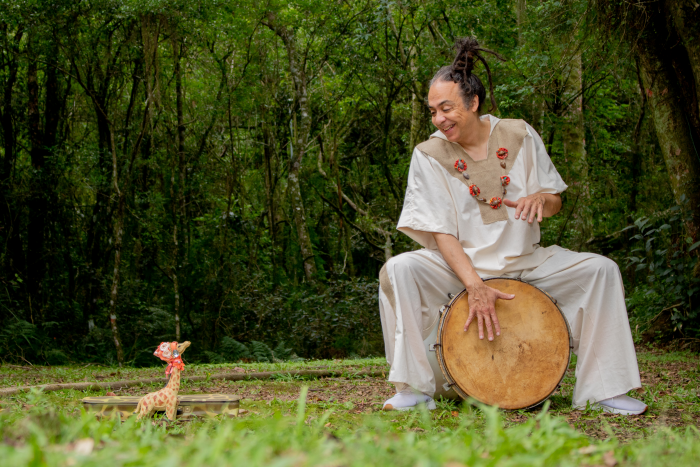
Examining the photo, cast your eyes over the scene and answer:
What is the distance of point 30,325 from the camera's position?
8234mm

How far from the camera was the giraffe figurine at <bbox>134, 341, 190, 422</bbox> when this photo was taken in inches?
101

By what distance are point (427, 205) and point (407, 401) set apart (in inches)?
42.1

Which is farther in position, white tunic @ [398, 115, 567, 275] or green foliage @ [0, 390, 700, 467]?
white tunic @ [398, 115, 567, 275]

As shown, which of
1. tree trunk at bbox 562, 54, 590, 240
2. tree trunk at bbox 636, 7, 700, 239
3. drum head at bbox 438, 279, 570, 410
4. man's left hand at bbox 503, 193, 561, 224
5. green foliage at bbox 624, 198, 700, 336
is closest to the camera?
drum head at bbox 438, 279, 570, 410

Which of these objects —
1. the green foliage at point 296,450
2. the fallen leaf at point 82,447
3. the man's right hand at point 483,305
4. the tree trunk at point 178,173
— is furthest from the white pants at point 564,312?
the tree trunk at point 178,173

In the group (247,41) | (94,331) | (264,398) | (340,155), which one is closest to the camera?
(264,398)

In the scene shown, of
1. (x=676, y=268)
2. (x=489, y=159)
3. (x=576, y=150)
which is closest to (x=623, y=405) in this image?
(x=489, y=159)

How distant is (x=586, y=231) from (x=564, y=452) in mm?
9515

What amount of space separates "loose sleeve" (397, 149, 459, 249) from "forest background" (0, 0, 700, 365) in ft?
11.6

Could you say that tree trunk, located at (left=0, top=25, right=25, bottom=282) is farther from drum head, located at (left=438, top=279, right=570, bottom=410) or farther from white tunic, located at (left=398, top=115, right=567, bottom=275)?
drum head, located at (left=438, top=279, right=570, bottom=410)

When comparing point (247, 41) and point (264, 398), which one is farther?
point (247, 41)

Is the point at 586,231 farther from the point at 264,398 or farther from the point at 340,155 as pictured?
the point at 264,398

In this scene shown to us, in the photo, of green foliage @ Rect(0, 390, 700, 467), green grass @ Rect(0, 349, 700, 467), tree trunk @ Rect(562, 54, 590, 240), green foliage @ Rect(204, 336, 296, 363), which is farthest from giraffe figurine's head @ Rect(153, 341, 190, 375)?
tree trunk @ Rect(562, 54, 590, 240)

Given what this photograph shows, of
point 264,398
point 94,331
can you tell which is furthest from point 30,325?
point 264,398
